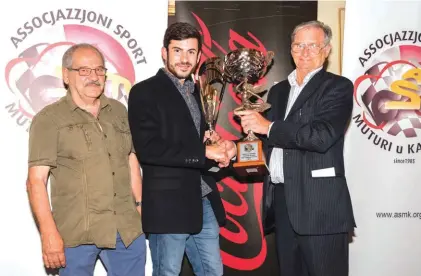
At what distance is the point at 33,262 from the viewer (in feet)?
9.43

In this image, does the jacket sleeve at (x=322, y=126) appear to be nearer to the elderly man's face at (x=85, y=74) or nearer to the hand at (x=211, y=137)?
the hand at (x=211, y=137)

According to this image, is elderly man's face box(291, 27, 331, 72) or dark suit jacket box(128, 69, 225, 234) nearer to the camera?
dark suit jacket box(128, 69, 225, 234)

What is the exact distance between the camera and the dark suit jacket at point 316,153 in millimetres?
2385

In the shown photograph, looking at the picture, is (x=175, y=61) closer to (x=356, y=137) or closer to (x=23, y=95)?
(x=23, y=95)

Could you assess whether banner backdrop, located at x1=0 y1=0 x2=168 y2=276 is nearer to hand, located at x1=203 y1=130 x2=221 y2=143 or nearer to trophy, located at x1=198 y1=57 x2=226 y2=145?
trophy, located at x1=198 y1=57 x2=226 y2=145

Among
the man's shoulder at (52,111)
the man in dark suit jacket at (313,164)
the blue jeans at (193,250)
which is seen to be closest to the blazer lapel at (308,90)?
the man in dark suit jacket at (313,164)

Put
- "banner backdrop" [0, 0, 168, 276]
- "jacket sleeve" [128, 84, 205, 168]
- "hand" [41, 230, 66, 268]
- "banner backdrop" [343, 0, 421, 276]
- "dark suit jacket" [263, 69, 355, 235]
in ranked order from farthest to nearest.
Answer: "banner backdrop" [343, 0, 421, 276], "banner backdrop" [0, 0, 168, 276], "dark suit jacket" [263, 69, 355, 235], "jacket sleeve" [128, 84, 205, 168], "hand" [41, 230, 66, 268]

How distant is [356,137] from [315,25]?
3.07 ft

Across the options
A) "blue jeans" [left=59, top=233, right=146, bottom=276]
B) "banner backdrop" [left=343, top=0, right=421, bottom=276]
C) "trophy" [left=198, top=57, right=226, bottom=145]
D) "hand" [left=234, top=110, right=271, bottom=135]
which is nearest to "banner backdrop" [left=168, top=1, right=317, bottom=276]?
"trophy" [left=198, top=57, right=226, bottom=145]

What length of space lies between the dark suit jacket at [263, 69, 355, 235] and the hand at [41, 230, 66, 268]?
1113 millimetres

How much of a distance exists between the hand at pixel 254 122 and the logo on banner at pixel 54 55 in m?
0.79

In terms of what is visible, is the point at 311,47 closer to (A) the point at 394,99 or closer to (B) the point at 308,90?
(B) the point at 308,90

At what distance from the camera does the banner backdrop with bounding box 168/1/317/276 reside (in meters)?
3.16

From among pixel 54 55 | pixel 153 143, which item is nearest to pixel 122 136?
pixel 153 143
